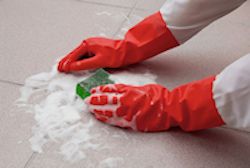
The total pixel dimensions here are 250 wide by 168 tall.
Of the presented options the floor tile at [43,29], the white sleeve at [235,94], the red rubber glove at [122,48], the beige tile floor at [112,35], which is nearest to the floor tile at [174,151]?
the beige tile floor at [112,35]

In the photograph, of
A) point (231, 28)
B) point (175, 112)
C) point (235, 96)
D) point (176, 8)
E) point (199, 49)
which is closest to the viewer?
point (235, 96)

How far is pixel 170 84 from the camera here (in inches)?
44.3

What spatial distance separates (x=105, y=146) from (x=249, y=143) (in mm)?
396

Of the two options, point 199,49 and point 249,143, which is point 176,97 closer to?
point 249,143

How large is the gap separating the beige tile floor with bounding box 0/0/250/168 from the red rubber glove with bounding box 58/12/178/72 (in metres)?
0.10

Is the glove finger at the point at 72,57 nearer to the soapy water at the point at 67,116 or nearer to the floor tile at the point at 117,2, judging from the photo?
the soapy water at the point at 67,116

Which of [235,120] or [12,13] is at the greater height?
[12,13]

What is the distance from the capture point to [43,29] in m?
1.34

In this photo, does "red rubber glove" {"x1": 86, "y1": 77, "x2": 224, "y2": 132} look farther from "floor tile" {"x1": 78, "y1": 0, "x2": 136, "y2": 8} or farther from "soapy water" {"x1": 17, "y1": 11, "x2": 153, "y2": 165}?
"floor tile" {"x1": 78, "y1": 0, "x2": 136, "y2": 8}

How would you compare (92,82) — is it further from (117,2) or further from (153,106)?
(117,2)

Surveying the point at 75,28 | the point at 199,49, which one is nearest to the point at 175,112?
the point at 199,49

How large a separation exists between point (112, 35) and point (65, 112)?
1.46 ft

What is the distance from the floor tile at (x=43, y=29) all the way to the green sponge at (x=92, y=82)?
0.19 meters

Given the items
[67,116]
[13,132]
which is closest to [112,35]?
[67,116]
